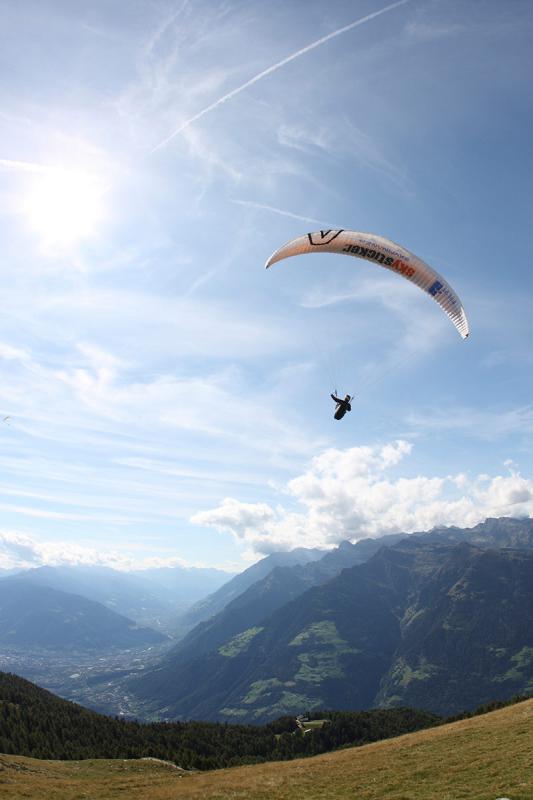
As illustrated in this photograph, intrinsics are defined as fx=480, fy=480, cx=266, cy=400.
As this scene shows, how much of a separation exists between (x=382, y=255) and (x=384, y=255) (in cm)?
19

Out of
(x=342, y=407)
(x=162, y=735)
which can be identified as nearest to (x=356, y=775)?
(x=342, y=407)

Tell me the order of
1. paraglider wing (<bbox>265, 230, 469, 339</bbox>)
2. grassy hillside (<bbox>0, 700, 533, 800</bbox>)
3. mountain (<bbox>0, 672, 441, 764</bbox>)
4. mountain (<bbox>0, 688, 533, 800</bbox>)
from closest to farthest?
grassy hillside (<bbox>0, 700, 533, 800</bbox>)
mountain (<bbox>0, 688, 533, 800</bbox>)
paraglider wing (<bbox>265, 230, 469, 339</bbox>)
mountain (<bbox>0, 672, 441, 764</bbox>)

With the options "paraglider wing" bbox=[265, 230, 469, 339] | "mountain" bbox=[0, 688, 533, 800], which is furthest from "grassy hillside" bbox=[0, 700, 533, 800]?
"paraglider wing" bbox=[265, 230, 469, 339]

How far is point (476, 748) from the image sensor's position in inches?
1347

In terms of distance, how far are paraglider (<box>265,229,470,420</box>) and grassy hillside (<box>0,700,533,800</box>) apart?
25013mm

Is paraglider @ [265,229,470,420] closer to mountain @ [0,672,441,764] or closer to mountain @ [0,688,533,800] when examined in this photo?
mountain @ [0,688,533,800]

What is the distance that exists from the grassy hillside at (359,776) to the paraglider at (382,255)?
2501cm

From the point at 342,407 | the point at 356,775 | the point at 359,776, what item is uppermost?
the point at 342,407

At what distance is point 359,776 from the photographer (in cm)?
3338

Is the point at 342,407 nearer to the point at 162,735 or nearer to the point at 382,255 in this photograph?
the point at 382,255

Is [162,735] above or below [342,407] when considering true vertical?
below

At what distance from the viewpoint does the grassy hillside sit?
86.1 ft

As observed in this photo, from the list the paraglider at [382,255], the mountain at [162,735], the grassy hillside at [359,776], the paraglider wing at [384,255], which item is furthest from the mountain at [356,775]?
the paraglider wing at [384,255]

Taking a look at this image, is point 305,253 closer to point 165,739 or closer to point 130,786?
point 130,786
